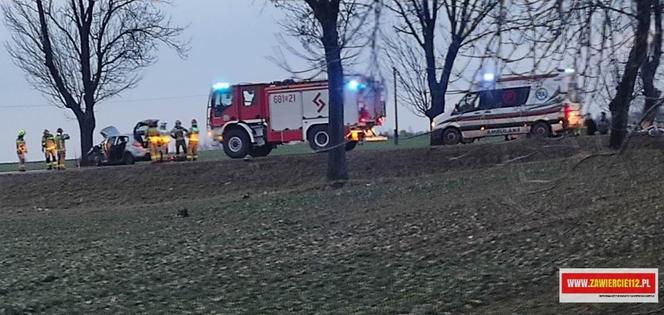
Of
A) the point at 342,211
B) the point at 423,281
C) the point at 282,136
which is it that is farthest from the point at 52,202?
the point at 423,281

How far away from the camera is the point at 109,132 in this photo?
34.8 meters

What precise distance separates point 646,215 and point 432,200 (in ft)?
19.5

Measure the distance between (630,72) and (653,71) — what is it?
5.3 inches

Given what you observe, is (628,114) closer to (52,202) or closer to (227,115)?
(52,202)

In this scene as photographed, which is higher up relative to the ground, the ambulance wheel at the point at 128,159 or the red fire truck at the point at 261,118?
the red fire truck at the point at 261,118

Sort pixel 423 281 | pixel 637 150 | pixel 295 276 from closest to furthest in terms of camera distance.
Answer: pixel 637 150 → pixel 423 281 → pixel 295 276

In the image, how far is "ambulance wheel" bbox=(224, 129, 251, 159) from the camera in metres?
30.4

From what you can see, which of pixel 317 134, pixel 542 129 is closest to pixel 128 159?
pixel 317 134

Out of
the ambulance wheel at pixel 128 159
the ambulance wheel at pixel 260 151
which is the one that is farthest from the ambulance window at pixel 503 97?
the ambulance wheel at pixel 128 159

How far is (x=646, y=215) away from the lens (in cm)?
1128

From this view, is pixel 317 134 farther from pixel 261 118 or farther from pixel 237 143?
pixel 237 143

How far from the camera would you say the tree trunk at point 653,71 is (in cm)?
490

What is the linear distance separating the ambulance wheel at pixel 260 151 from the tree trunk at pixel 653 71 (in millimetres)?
25809

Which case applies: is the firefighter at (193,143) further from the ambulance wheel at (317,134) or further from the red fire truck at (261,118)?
the ambulance wheel at (317,134)
